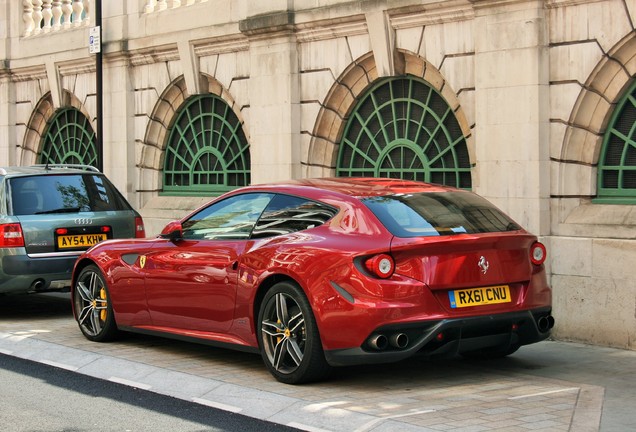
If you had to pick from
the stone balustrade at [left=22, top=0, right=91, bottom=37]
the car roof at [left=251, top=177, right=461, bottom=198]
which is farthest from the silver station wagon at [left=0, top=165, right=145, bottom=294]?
the stone balustrade at [left=22, top=0, right=91, bottom=37]

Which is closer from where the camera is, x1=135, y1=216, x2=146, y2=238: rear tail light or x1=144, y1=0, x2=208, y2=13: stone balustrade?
x1=135, y1=216, x2=146, y2=238: rear tail light

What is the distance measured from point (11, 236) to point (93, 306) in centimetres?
198

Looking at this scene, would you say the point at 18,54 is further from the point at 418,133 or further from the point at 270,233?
the point at 270,233

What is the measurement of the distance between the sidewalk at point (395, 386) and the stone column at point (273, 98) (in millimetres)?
4546

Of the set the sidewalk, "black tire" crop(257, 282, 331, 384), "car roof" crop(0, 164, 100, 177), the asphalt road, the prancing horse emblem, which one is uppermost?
"car roof" crop(0, 164, 100, 177)

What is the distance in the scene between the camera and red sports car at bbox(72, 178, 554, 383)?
26.5ft

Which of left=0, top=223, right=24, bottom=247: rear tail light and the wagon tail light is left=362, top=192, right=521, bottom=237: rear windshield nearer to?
the wagon tail light

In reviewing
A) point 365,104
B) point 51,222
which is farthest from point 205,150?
point 51,222

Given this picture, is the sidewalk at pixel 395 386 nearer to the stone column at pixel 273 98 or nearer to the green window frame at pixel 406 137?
the green window frame at pixel 406 137

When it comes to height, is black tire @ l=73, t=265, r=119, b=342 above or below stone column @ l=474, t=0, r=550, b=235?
below

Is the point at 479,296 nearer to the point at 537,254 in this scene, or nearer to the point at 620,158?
the point at 537,254

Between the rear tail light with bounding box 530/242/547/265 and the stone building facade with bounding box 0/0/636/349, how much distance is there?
210 centimetres

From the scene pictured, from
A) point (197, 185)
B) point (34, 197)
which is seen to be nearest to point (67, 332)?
point (34, 197)

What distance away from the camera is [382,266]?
26.5 feet
